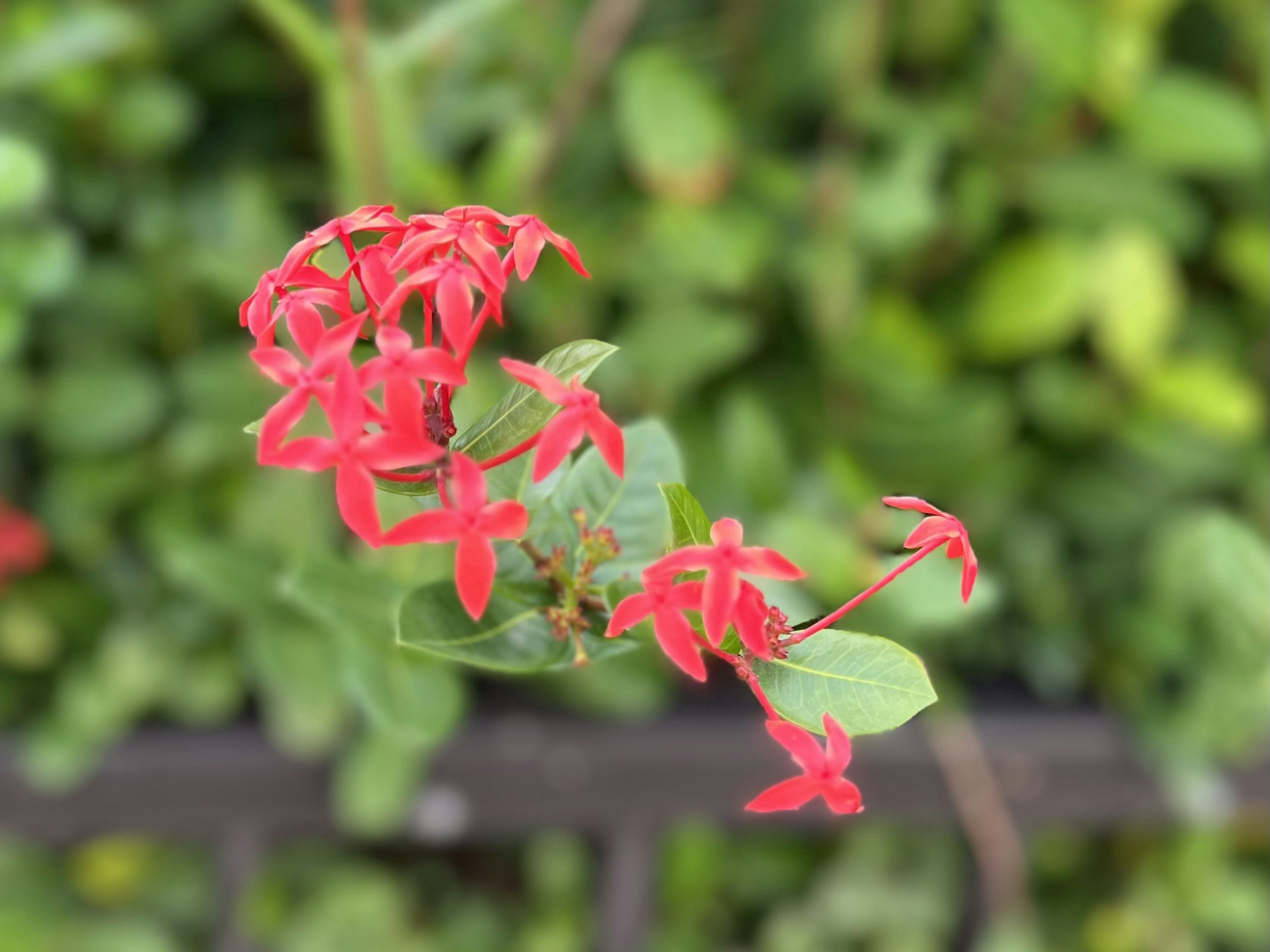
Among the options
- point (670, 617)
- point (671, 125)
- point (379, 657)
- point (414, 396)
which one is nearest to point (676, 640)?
point (670, 617)

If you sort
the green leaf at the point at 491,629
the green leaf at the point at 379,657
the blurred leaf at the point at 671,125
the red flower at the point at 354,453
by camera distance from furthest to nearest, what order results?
the blurred leaf at the point at 671,125 < the green leaf at the point at 379,657 < the green leaf at the point at 491,629 < the red flower at the point at 354,453

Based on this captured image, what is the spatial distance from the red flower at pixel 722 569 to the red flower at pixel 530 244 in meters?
0.10

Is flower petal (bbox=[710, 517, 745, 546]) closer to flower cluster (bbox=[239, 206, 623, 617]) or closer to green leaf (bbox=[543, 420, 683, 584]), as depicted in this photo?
flower cluster (bbox=[239, 206, 623, 617])

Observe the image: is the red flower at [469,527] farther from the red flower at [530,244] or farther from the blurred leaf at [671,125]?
the blurred leaf at [671,125]

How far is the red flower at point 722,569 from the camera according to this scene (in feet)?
1.05

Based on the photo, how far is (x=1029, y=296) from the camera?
3.10 ft

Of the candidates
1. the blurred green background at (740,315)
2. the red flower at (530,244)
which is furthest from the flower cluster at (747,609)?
the blurred green background at (740,315)

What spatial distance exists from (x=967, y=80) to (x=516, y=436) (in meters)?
0.81

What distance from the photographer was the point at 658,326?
897 mm

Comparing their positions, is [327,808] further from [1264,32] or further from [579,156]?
[1264,32]

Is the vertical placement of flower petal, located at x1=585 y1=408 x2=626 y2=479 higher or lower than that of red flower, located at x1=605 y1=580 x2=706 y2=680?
higher

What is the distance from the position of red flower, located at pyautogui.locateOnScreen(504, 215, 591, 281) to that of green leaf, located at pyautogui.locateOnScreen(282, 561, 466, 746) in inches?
7.6

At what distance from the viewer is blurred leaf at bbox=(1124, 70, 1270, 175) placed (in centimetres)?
90

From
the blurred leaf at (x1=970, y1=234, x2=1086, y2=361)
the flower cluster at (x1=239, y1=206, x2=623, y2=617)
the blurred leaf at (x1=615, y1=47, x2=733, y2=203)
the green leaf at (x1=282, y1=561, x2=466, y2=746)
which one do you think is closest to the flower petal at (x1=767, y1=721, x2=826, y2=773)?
the flower cluster at (x1=239, y1=206, x2=623, y2=617)
